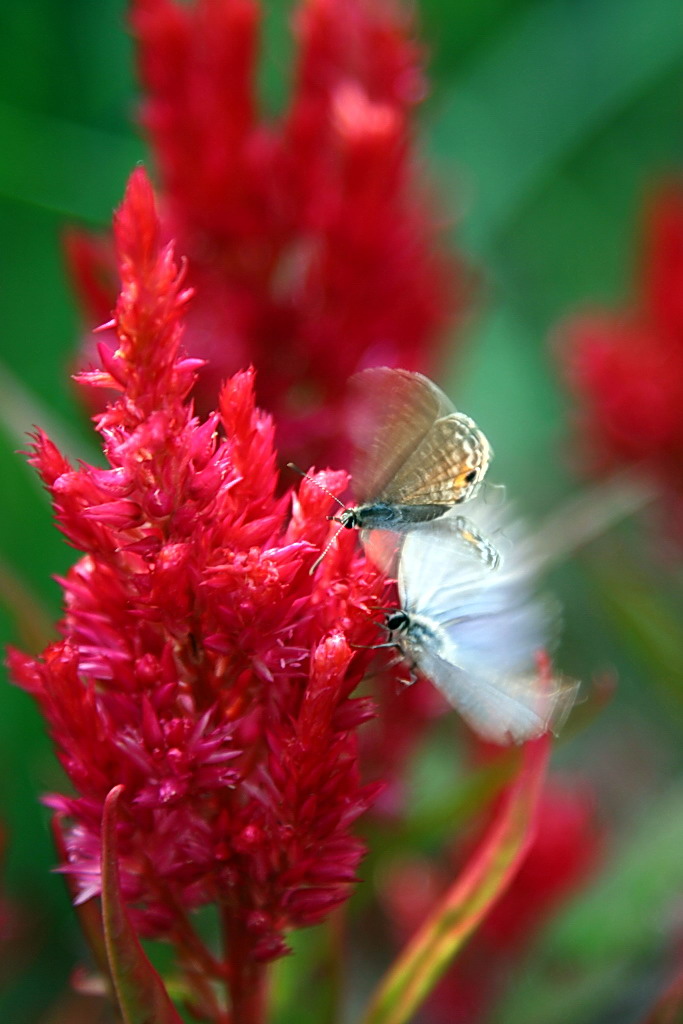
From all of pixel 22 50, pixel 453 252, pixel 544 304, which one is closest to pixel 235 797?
pixel 453 252

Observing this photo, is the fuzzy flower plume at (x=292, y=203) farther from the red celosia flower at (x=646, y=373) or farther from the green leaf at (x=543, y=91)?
the green leaf at (x=543, y=91)

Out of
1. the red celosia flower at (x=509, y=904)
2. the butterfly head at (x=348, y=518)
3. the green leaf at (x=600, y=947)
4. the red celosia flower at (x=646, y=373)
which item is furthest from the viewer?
the red celosia flower at (x=646, y=373)

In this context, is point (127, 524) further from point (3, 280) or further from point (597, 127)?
point (597, 127)

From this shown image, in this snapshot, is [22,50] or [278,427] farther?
[22,50]

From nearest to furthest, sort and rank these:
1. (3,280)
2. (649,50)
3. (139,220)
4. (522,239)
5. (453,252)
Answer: (139,220)
(453,252)
(3,280)
(649,50)
(522,239)

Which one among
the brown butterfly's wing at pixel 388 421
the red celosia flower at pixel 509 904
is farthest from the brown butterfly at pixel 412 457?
the red celosia flower at pixel 509 904

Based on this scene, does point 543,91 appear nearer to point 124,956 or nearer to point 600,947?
point 600,947

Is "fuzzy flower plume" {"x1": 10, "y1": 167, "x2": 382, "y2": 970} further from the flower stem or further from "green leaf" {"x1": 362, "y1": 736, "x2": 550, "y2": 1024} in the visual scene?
"green leaf" {"x1": 362, "y1": 736, "x2": 550, "y2": 1024}
